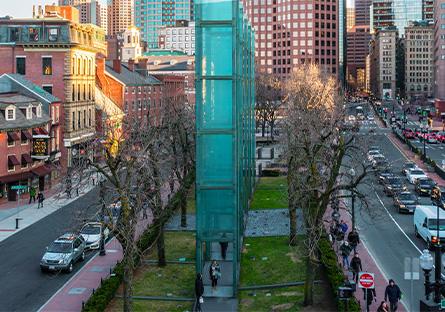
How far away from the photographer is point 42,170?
192 ft

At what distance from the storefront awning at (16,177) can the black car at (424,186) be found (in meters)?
34.4

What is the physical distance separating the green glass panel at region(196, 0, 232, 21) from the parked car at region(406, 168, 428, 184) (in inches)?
1360

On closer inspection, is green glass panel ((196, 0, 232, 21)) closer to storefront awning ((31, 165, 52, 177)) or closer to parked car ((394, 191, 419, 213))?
parked car ((394, 191, 419, 213))

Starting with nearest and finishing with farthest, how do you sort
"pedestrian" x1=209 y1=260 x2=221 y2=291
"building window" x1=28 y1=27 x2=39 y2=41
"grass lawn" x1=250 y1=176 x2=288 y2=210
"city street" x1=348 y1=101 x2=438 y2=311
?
"pedestrian" x1=209 y1=260 x2=221 y2=291 < "city street" x1=348 y1=101 x2=438 y2=311 < "grass lawn" x1=250 y1=176 x2=288 y2=210 < "building window" x1=28 y1=27 x2=39 y2=41

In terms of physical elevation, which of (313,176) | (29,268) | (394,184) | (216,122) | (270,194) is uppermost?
(216,122)

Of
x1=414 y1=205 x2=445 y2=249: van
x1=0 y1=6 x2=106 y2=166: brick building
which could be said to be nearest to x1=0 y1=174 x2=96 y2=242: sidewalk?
x1=0 y1=6 x2=106 y2=166: brick building

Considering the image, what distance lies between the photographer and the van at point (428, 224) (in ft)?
116

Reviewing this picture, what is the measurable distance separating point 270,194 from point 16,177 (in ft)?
72.9

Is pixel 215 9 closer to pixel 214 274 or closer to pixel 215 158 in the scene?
pixel 215 158

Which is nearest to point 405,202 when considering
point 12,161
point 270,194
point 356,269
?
point 270,194

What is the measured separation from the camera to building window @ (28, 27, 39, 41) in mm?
68812

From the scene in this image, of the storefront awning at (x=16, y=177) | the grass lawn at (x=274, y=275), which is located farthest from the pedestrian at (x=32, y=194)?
the grass lawn at (x=274, y=275)

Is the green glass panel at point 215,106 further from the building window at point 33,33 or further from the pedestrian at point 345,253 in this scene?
the building window at point 33,33

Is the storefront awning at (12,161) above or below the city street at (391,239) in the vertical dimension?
above
